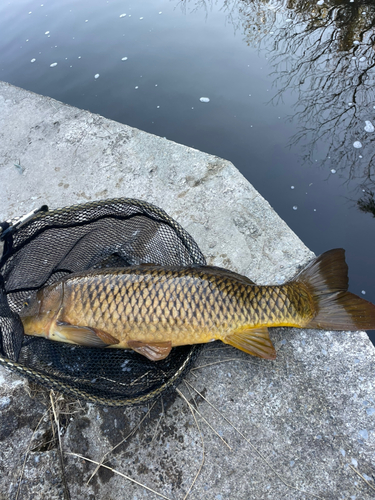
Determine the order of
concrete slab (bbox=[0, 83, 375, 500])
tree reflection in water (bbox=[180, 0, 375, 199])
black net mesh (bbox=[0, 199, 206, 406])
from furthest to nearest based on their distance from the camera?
tree reflection in water (bbox=[180, 0, 375, 199]), black net mesh (bbox=[0, 199, 206, 406]), concrete slab (bbox=[0, 83, 375, 500])

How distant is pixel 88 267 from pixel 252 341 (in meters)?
1.07

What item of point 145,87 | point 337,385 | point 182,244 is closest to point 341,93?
point 145,87

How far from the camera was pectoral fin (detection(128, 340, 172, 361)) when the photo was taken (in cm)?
141

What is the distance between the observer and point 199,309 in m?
1.42

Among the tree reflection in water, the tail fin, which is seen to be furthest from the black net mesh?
the tree reflection in water

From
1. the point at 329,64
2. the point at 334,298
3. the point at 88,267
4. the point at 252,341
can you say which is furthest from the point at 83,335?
the point at 329,64

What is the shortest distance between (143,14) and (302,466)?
6416 millimetres

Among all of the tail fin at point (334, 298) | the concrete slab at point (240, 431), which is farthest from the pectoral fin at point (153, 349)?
the tail fin at point (334, 298)

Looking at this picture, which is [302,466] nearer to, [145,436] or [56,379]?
[145,436]

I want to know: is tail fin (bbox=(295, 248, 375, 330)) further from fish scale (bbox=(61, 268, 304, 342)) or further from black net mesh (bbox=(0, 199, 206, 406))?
black net mesh (bbox=(0, 199, 206, 406))

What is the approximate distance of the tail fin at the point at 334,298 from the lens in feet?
4.66

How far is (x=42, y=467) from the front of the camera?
139 cm

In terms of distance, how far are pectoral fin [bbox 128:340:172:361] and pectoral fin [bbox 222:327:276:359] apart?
267 millimetres

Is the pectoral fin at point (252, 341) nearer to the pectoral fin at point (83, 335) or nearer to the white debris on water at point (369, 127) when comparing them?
the pectoral fin at point (83, 335)
